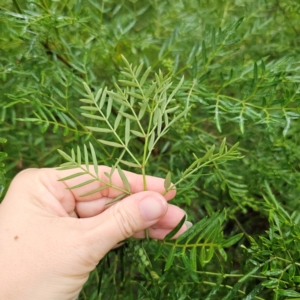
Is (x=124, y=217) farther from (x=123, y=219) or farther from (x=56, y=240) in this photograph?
(x=56, y=240)

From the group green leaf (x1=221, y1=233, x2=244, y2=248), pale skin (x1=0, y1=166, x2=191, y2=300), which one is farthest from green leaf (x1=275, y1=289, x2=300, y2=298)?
pale skin (x1=0, y1=166, x2=191, y2=300)

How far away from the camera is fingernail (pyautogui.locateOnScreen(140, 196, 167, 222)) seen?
2.51ft

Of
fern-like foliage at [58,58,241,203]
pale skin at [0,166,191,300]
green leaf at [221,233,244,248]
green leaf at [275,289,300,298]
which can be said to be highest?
fern-like foliage at [58,58,241,203]

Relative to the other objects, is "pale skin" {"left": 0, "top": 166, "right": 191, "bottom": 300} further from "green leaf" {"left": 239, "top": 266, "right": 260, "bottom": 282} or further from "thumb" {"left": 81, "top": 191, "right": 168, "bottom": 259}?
"green leaf" {"left": 239, "top": 266, "right": 260, "bottom": 282}

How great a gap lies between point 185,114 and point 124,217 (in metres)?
0.28

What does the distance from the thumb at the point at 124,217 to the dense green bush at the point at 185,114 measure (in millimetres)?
87

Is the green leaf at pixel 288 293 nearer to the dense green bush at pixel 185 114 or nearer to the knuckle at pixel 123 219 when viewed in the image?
the dense green bush at pixel 185 114

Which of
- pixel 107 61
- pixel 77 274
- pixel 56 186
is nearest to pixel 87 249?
pixel 77 274

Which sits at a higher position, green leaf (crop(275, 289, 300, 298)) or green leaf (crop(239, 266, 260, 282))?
green leaf (crop(239, 266, 260, 282))

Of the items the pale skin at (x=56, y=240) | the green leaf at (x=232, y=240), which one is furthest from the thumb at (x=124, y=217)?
the green leaf at (x=232, y=240)

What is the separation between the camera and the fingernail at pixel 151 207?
0.76 metres

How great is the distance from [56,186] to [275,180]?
2.01ft

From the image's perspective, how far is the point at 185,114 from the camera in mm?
885

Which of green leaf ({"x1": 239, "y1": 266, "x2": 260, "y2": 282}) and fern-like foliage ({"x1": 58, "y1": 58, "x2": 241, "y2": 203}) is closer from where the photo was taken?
fern-like foliage ({"x1": 58, "y1": 58, "x2": 241, "y2": 203})
